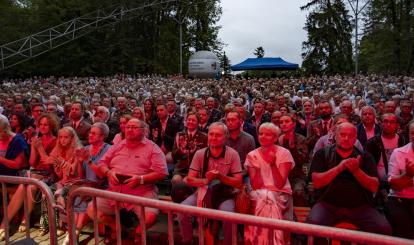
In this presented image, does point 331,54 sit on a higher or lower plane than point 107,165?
higher

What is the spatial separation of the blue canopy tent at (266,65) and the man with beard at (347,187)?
138 feet

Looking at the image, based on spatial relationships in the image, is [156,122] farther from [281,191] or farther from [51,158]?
[281,191]

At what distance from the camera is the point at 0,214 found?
585 cm

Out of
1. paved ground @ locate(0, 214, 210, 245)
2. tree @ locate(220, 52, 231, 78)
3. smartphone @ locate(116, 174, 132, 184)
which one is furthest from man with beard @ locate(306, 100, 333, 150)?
tree @ locate(220, 52, 231, 78)

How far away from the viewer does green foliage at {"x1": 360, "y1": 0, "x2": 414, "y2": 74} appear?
3741 cm

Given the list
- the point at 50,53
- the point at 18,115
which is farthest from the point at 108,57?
the point at 18,115

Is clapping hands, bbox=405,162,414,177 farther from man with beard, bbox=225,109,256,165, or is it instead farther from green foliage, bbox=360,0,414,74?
green foliage, bbox=360,0,414,74

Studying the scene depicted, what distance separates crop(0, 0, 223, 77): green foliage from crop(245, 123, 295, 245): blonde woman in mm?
33915

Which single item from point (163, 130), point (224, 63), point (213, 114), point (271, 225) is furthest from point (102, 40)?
point (271, 225)

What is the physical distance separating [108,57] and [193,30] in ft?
59.9

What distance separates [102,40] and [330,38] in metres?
27.3

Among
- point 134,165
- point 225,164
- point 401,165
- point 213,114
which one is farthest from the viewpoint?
point 213,114

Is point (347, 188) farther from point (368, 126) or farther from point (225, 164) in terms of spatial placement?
point (368, 126)

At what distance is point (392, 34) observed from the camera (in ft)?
123
